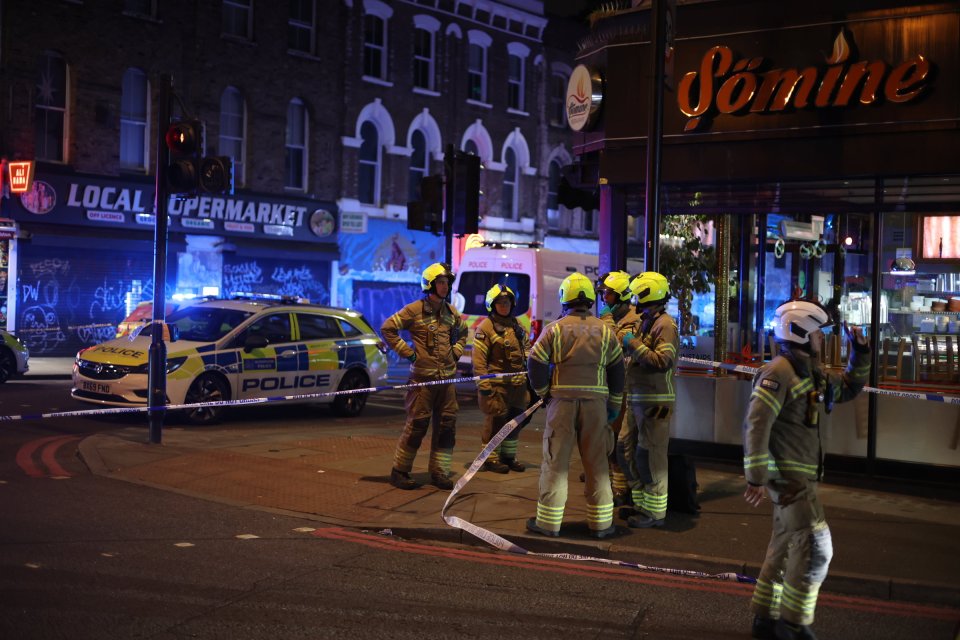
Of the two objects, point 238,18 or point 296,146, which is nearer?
point 238,18

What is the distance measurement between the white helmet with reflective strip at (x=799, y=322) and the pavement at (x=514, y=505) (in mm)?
2067

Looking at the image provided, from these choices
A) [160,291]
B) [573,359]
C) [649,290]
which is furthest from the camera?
[160,291]

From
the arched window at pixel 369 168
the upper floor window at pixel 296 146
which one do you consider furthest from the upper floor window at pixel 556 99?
the upper floor window at pixel 296 146

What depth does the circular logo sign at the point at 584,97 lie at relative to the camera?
11859mm

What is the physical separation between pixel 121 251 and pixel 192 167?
15677 millimetres

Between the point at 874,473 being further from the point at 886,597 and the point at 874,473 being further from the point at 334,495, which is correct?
the point at 334,495

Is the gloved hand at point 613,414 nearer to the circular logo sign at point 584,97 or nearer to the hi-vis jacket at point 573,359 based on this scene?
the hi-vis jacket at point 573,359

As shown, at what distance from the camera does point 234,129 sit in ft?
94.2

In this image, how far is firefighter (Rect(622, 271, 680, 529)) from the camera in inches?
321

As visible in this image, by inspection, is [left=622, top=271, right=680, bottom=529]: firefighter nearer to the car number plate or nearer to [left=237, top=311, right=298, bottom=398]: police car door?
[left=237, top=311, right=298, bottom=398]: police car door

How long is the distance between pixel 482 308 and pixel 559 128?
19914 millimetres

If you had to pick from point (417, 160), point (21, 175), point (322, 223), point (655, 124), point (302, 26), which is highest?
point (302, 26)

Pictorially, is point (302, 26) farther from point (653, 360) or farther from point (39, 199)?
point (653, 360)

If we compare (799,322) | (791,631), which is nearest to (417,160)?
(799,322)
